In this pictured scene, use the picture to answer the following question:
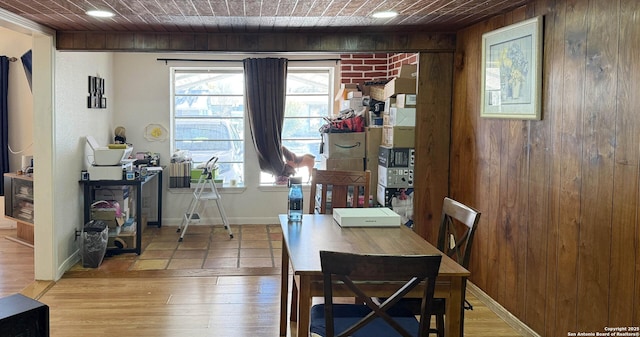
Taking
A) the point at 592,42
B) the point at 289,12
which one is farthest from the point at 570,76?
the point at 289,12

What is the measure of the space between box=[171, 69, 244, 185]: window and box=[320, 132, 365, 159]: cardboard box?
82.0 inches

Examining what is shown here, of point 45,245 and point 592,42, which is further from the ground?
point 592,42

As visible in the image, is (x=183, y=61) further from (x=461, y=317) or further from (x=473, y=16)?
(x=461, y=317)

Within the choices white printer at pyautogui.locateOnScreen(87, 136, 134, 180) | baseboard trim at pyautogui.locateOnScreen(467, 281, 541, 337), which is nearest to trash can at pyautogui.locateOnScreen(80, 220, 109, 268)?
white printer at pyautogui.locateOnScreen(87, 136, 134, 180)

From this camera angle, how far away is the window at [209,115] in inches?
266

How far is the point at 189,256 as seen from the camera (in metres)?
5.30

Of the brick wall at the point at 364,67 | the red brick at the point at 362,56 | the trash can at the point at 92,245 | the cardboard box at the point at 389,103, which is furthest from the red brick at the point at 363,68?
the trash can at the point at 92,245

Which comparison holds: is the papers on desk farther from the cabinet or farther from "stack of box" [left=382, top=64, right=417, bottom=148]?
the cabinet

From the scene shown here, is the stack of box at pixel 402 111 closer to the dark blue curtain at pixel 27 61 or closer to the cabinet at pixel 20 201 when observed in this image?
the cabinet at pixel 20 201

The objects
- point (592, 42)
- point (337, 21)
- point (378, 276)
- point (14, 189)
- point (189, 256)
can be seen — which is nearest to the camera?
point (378, 276)

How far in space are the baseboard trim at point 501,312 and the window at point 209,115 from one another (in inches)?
139

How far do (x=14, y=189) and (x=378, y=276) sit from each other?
518 centimetres

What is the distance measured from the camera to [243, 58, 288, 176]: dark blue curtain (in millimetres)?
6535

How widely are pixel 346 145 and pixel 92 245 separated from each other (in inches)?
91.6
